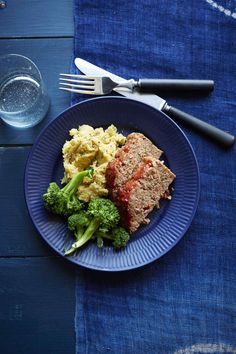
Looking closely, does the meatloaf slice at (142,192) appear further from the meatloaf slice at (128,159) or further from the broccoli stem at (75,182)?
the broccoli stem at (75,182)

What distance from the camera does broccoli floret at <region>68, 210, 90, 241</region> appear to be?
2486mm

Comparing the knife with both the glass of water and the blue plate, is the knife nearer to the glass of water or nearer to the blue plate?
the blue plate

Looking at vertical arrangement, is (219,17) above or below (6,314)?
above

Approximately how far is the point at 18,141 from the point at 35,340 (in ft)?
2.97

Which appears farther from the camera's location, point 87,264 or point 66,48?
point 66,48

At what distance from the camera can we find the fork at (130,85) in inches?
103

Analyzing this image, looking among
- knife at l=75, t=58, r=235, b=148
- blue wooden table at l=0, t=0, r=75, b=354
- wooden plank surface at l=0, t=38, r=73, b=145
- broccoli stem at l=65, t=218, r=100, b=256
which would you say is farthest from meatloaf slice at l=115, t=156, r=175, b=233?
wooden plank surface at l=0, t=38, r=73, b=145

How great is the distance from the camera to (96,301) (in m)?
2.59

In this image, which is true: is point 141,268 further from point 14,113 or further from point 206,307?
point 14,113

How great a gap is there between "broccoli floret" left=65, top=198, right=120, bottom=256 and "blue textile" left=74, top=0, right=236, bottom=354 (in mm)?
165

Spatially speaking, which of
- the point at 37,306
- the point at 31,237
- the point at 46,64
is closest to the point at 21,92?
the point at 46,64

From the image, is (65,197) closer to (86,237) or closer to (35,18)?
(86,237)

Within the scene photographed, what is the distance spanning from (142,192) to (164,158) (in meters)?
0.22

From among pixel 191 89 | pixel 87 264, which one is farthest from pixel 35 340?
pixel 191 89
